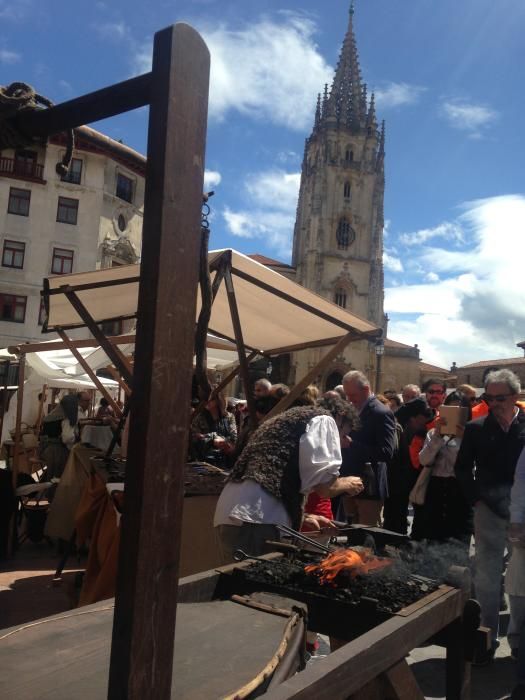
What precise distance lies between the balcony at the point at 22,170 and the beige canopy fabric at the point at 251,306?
29.0 m

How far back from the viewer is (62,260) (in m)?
33.7

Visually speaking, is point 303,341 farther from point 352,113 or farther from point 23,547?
point 352,113

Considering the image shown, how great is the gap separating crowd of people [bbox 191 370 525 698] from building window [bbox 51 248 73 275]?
2841 centimetres

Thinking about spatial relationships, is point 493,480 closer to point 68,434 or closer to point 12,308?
point 68,434

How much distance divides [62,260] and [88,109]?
34.2 meters

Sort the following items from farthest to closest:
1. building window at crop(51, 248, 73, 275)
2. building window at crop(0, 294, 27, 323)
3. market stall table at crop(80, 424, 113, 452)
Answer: building window at crop(51, 248, 73, 275), building window at crop(0, 294, 27, 323), market stall table at crop(80, 424, 113, 452)

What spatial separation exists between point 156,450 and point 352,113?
73.0 metres

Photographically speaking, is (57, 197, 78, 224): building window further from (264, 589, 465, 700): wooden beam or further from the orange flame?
(264, 589, 465, 700): wooden beam

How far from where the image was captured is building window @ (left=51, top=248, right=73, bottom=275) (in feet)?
110

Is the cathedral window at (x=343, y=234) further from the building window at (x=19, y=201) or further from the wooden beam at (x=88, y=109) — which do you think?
the wooden beam at (x=88, y=109)

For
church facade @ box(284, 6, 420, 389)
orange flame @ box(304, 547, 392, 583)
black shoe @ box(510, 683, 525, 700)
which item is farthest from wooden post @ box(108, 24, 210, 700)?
church facade @ box(284, 6, 420, 389)

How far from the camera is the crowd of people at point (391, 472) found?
341cm

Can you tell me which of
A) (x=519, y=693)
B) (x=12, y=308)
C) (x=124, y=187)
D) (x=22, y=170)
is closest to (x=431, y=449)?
(x=519, y=693)

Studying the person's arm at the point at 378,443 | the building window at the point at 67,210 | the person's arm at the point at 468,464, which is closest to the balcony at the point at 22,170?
the building window at the point at 67,210
